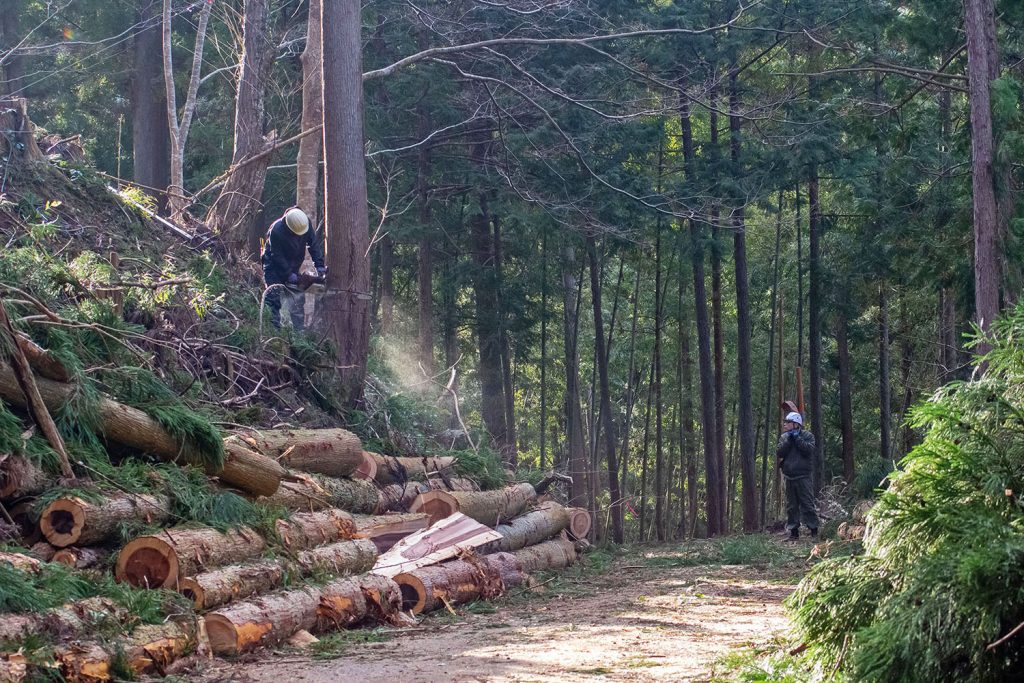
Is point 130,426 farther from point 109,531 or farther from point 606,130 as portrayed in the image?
point 606,130

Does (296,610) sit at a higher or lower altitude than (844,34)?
lower

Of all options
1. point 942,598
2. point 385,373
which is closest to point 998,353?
point 942,598

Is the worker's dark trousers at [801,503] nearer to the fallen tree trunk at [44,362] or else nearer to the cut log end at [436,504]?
the cut log end at [436,504]

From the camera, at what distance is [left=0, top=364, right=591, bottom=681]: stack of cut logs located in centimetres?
661

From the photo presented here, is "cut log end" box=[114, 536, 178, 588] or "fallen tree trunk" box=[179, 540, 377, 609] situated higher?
"cut log end" box=[114, 536, 178, 588]

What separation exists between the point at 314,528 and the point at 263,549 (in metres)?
0.98

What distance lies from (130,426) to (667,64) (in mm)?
18484

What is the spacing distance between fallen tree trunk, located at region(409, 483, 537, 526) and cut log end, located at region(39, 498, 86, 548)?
546 cm

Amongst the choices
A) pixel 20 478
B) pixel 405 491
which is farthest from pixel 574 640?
pixel 405 491

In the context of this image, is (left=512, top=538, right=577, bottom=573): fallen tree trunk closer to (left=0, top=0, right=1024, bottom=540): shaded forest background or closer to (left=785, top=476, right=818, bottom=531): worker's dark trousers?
(left=0, top=0, right=1024, bottom=540): shaded forest background

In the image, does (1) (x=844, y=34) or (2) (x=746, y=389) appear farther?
(2) (x=746, y=389)

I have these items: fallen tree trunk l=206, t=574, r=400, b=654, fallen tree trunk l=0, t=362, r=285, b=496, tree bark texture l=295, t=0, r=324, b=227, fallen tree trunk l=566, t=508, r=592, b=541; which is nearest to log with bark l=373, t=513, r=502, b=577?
fallen tree trunk l=206, t=574, r=400, b=654

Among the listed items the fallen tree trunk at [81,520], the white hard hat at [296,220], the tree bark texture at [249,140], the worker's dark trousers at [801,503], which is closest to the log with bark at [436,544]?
the fallen tree trunk at [81,520]

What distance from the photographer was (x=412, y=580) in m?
10.2
